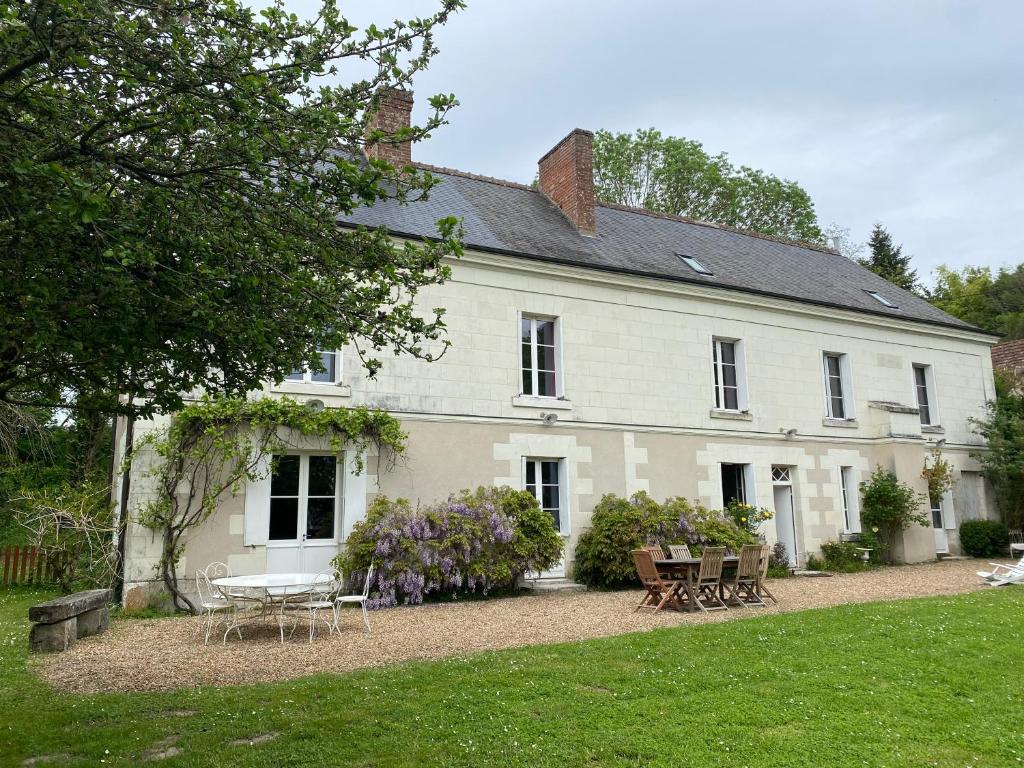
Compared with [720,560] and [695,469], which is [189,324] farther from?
[695,469]

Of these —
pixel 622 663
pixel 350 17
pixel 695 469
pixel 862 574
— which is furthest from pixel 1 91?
pixel 862 574

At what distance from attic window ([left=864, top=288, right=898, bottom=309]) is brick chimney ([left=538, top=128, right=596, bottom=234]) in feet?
25.5

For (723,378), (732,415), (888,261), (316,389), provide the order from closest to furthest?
(316,389)
(732,415)
(723,378)
(888,261)

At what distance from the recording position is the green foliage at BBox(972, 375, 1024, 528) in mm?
17047

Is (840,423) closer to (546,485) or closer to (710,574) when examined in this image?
(546,485)

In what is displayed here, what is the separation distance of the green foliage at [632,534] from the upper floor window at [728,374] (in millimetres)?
2910

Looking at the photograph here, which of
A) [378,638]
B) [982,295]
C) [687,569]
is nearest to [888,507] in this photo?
[687,569]

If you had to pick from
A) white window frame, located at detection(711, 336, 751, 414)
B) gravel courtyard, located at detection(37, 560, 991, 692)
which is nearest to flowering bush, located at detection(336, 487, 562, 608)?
gravel courtyard, located at detection(37, 560, 991, 692)

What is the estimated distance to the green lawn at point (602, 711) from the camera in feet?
13.5

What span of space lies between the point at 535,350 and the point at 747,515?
198 inches

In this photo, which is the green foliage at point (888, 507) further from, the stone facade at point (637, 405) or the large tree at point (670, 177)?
the large tree at point (670, 177)

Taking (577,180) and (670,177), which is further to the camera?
(670,177)

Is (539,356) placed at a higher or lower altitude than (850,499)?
higher

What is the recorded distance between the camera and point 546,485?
12797mm
